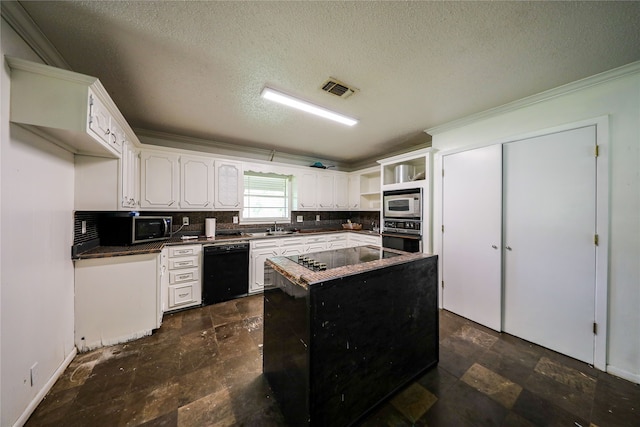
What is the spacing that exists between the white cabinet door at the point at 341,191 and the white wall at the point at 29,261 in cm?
397

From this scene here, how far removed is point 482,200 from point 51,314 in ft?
14.0

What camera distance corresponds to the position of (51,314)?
1.70 meters

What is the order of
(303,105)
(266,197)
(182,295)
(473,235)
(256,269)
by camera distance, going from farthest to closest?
(266,197), (256,269), (182,295), (473,235), (303,105)

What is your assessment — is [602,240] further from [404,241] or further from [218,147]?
[218,147]

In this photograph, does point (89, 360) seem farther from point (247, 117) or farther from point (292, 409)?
point (247, 117)

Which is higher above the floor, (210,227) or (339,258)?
(210,227)

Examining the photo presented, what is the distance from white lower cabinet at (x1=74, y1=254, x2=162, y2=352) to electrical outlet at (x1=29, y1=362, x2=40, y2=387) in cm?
59

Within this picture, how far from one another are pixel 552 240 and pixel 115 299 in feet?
14.6

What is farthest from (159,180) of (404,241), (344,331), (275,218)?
(404,241)

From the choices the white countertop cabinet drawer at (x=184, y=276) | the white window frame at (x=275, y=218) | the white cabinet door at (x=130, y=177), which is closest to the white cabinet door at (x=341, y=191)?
the white window frame at (x=275, y=218)

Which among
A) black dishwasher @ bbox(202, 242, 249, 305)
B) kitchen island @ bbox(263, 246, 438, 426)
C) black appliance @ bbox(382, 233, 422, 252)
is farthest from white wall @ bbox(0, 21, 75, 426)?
black appliance @ bbox(382, 233, 422, 252)

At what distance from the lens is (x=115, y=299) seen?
7.17ft

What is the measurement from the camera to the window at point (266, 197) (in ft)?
13.6

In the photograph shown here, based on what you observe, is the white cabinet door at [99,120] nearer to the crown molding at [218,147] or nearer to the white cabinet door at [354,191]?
the crown molding at [218,147]
